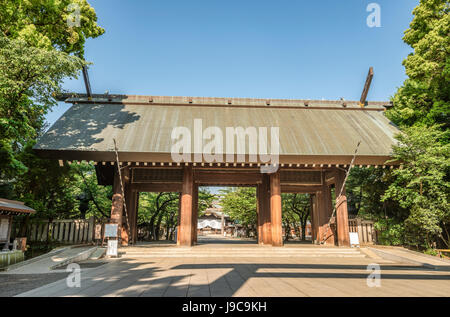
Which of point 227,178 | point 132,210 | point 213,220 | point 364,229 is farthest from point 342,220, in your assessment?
point 213,220

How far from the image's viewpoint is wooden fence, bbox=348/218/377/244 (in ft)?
44.2

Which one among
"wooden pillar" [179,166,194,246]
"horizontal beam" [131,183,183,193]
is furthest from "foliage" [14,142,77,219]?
"wooden pillar" [179,166,194,246]

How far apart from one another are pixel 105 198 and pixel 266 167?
1390cm

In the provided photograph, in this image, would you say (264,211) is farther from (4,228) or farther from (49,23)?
(49,23)

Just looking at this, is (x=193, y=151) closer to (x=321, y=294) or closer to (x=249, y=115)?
(x=249, y=115)

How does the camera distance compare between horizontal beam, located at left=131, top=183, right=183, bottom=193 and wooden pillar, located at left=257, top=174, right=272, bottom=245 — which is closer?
horizontal beam, located at left=131, top=183, right=183, bottom=193

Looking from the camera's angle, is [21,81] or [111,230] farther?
[111,230]

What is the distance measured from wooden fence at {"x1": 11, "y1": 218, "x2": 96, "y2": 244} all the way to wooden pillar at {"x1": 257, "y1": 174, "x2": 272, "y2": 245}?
8.78m

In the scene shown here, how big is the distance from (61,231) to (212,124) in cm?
920

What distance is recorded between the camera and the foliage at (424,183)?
10.0m

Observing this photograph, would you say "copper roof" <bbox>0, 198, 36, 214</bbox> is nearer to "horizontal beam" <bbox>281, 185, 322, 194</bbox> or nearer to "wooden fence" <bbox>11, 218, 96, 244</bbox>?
"wooden fence" <bbox>11, 218, 96, 244</bbox>

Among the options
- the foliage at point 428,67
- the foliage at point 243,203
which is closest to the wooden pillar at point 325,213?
the foliage at point 428,67

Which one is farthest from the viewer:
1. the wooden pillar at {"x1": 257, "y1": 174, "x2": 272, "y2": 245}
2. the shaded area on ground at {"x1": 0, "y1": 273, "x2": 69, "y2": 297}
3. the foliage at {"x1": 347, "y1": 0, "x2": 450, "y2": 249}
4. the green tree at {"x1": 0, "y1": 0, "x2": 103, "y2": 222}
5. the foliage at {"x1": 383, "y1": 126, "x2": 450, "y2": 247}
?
the wooden pillar at {"x1": 257, "y1": 174, "x2": 272, "y2": 245}

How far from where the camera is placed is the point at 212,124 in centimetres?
1391
